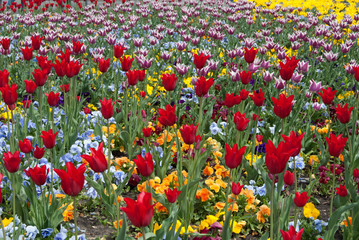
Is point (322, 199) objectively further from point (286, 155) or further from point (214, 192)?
point (286, 155)

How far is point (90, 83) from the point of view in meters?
4.79

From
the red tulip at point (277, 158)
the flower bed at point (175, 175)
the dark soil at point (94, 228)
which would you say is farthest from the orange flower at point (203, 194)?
the red tulip at point (277, 158)

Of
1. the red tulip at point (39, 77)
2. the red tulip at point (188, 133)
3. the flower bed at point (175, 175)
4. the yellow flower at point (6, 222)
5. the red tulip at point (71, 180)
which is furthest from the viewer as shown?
the red tulip at point (39, 77)

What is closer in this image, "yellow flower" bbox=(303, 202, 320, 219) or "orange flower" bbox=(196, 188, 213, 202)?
"yellow flower" bbox=(303, 202, 320, 219)

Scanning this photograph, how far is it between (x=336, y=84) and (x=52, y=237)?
166 inches

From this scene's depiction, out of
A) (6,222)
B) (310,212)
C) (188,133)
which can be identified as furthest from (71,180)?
(310,212)

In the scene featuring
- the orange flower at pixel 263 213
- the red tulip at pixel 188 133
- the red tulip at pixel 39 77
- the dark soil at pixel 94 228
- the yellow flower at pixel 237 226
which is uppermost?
the red tulip at pixel 39 77

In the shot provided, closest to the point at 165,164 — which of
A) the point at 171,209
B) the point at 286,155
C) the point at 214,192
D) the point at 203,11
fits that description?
the point at 214,192

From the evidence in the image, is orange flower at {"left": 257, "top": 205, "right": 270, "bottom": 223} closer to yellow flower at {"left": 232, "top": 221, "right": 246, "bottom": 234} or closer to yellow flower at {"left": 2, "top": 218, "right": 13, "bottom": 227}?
yellow flower at {"left": 232, "top": 221, "right": 246, "bottom": 234}

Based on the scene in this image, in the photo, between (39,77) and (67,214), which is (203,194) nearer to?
(67,214)

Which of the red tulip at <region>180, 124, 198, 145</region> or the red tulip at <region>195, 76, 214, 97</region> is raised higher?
the red tulip at <region>195, 76, 214, 97</region>

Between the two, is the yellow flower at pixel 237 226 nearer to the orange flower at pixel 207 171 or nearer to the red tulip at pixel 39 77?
the orange flower at pixel 207 171

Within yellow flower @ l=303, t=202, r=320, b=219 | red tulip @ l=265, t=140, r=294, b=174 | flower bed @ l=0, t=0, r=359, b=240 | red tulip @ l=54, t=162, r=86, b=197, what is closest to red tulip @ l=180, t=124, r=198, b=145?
flower bed @ l=0, t=0, r=359, b=240

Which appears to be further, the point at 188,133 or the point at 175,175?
the point at 175,175
